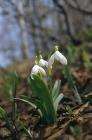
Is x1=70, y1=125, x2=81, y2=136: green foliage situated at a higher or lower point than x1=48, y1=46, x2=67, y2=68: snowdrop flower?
lower

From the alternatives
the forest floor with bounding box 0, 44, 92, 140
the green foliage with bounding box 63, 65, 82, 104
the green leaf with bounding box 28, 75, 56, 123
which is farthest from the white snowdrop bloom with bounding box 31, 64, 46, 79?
the green foliage with bounding box 63, 65, 82, 104

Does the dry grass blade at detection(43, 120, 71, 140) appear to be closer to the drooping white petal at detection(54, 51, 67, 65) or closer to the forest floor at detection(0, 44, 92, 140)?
the forest floor at detection(0, 44, 92, 140)

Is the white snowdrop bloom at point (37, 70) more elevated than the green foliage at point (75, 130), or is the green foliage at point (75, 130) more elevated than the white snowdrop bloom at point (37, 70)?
the white snowdrop bloom at point (37, 70)

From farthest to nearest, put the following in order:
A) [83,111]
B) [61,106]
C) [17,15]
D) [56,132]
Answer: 1. [17,15]
2. [61,106]
3. [83,111]
4. [56,132]

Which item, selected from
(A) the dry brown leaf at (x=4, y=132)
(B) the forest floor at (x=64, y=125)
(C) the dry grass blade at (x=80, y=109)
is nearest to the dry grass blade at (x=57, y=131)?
(B) the forest floor at (x=64, y=125)

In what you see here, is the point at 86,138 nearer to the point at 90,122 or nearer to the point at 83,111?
the point at 90,122

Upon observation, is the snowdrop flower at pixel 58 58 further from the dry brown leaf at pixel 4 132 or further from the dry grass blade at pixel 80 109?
the dry brown leaf at pixel 4 132

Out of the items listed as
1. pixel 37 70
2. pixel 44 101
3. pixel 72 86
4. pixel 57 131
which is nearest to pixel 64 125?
pixel 57 131

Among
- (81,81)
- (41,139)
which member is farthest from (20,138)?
(81,81)
